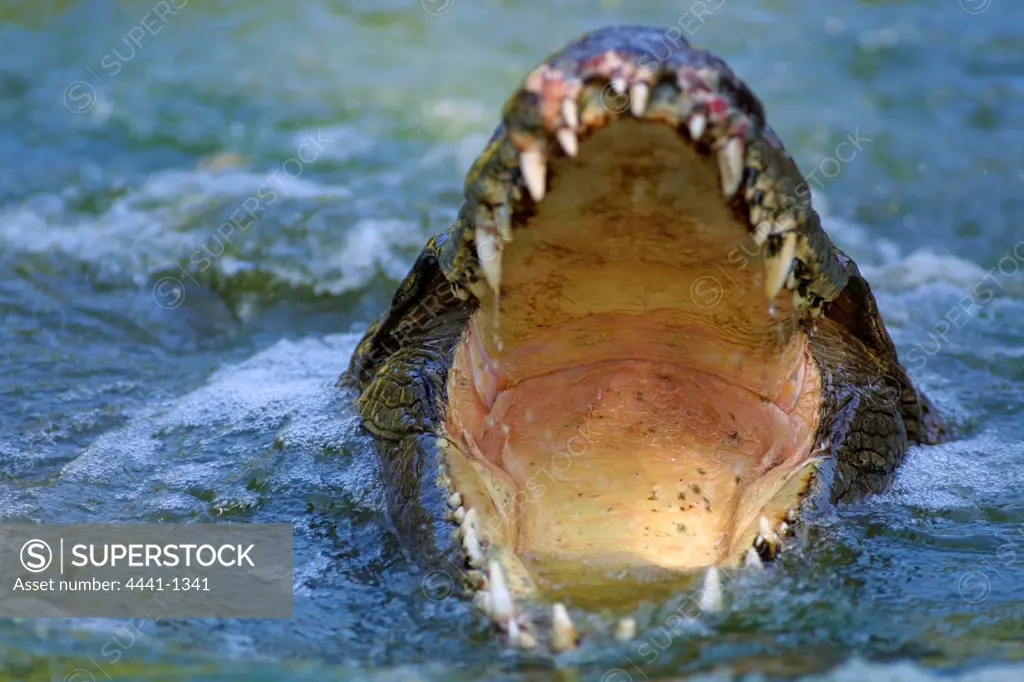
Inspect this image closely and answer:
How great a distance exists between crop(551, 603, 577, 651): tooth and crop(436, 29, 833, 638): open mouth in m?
0.15

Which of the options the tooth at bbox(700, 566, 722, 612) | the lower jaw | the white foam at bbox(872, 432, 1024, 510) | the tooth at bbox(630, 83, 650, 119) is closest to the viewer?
the tooth at bbox(630, 83, 650, 119)

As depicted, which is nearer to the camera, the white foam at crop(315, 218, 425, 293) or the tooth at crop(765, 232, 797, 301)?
the tooth at crop(765, 232, 797, 301)

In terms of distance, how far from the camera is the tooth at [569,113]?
8.05ft

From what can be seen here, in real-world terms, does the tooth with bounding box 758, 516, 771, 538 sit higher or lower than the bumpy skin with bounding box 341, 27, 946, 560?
lower

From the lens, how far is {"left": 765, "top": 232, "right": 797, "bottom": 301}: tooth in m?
2.77

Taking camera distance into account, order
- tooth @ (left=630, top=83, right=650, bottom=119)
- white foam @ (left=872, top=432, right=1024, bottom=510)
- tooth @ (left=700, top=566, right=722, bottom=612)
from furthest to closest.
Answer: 1. white foam @ (left=872, top=432, right=1024, bottom=510)
2. tooth @ (left=700, top=566, right=722, bottom=612)
3. tooth @ (left=630, top=83, right=650, bottom=119)

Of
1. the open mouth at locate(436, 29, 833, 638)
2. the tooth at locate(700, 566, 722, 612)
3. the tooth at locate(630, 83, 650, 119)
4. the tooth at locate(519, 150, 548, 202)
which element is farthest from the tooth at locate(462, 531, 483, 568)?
the tooth at locate(630, 83, 650, 119)

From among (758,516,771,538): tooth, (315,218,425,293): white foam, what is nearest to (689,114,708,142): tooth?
(758,516,771,538): tooth

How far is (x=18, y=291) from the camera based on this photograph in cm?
591

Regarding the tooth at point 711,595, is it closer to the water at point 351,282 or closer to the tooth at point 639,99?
the water at point 351,282

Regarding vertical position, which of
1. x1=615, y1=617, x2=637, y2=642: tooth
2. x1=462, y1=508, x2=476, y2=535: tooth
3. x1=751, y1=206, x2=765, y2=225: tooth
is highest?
x1=751, y1=206, x2=765, y2=225: tooth

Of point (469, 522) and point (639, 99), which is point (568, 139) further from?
point (469, 522)

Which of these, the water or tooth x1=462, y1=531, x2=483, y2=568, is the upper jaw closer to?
tooth x1=462, y1=531, x2=483, y2=568

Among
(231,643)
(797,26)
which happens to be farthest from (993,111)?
(231,643)
